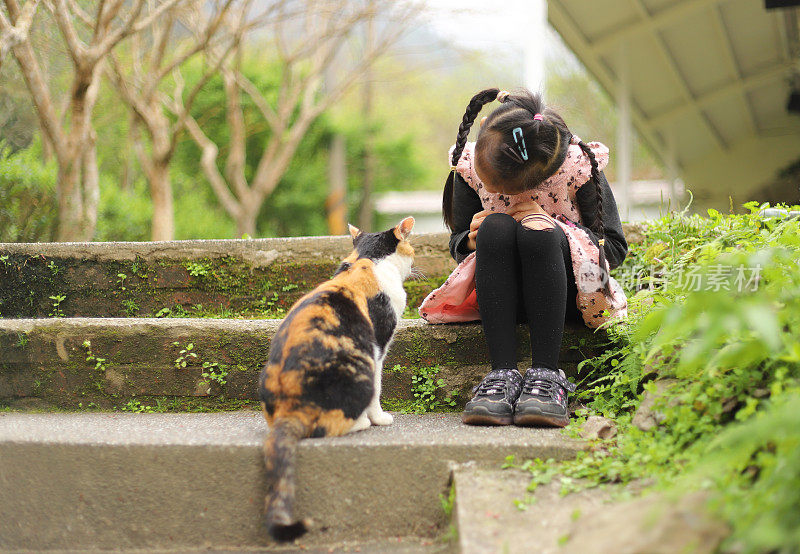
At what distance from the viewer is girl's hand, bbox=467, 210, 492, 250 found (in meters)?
2.59

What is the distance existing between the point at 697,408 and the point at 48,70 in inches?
272

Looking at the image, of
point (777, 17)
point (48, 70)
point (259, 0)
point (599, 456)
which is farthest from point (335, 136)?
point (599, 456)

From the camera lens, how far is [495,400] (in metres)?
2.26

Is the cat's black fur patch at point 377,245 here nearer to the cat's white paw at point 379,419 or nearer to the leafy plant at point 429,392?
the leafy plant at point 429,392

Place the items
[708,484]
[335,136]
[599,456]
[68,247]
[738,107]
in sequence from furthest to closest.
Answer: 1. [335,136]
2. [738,107]
3. [68,247]
4. [599,456]
5. [708,484]

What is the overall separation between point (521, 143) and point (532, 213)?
0.27m

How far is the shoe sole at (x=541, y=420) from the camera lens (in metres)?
2.17

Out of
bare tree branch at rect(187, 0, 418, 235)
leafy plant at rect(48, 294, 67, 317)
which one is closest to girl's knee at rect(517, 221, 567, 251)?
leafy plant at rect(48, 294, 67, 317)

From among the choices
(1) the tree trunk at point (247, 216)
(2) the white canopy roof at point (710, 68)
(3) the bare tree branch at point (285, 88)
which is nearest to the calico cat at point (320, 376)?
(2) the white canopy roof at point (710, 68)

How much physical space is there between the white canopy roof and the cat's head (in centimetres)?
374

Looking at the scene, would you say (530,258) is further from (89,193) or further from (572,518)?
(89,193)

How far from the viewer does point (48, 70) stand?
6.61 metres

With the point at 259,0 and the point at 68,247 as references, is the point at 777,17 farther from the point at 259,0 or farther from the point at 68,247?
the point at 68,247

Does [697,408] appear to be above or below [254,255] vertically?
below
